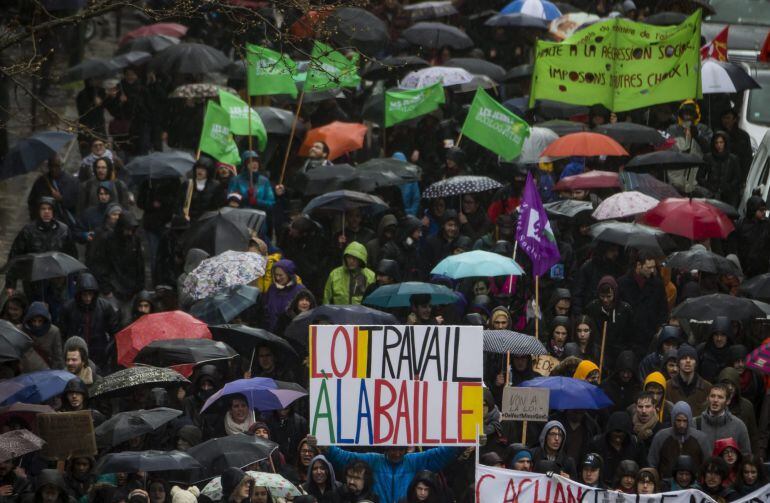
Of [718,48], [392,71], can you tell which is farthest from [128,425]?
[718,48]

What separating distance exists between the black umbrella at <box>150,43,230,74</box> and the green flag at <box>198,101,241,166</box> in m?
2.65

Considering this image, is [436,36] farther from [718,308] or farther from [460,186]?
[718,308]

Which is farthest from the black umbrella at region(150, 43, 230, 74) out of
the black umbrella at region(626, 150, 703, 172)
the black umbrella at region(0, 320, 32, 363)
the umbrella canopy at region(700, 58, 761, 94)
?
the black umbrella at region(0, 320, 32, 363)

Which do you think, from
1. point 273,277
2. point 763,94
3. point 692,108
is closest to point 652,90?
point 692,108

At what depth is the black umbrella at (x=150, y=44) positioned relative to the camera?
25.5 m

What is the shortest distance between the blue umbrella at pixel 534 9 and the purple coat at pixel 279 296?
915 cm

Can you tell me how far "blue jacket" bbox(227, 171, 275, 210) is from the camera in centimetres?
2072

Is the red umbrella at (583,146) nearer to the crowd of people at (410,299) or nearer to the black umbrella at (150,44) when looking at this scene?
the crowd of people at (410,299)

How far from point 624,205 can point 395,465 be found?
→ 5180mm

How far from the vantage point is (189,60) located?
23875 mm

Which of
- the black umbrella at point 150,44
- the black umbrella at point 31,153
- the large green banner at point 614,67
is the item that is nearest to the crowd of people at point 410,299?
the black umbrella at point 31,153

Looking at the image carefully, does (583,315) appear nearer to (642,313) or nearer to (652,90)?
(642,313)

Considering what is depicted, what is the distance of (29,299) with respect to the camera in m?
18.8

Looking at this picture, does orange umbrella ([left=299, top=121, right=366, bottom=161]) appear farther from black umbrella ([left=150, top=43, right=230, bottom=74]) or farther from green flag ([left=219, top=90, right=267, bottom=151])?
black umbrella ([left=150, top=43, right=230, bottom=74])
